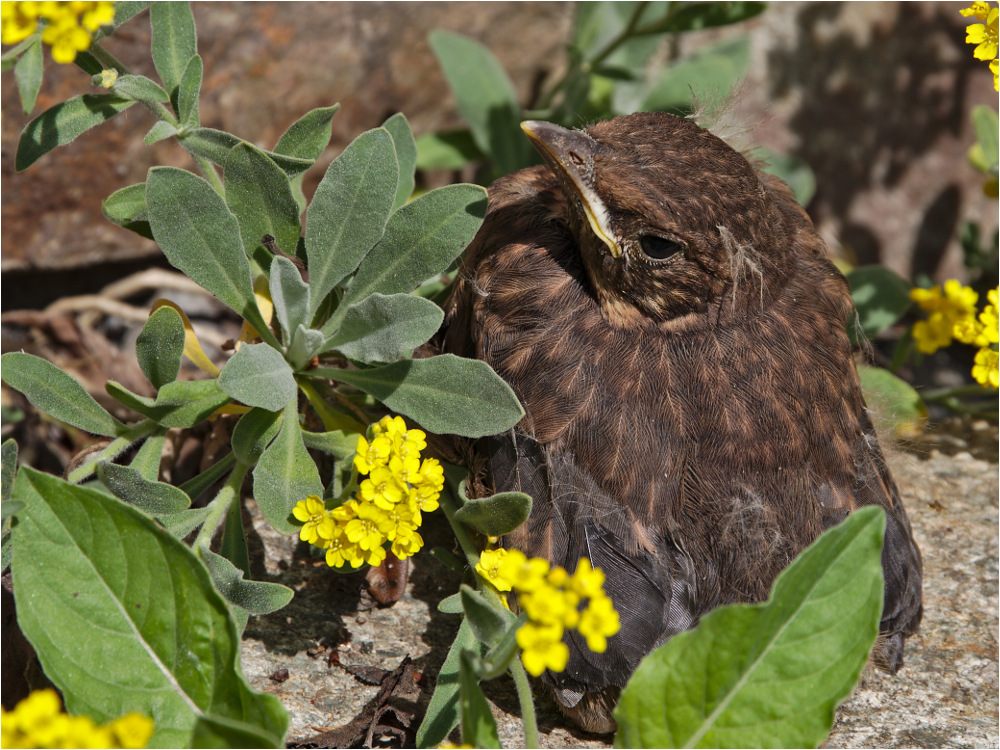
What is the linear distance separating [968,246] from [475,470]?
8.05ft

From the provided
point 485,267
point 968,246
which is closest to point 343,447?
point 485,267

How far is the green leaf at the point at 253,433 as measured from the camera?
6.64ft

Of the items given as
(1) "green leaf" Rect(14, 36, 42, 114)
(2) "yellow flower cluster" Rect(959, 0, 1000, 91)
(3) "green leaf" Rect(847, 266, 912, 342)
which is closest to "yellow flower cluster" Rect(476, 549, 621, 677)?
(1) "green leaf" Rect(14, 36, 42, 114)

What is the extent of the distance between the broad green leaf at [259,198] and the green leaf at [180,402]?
35cm

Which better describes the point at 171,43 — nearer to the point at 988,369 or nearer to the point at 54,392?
the point at 54,392

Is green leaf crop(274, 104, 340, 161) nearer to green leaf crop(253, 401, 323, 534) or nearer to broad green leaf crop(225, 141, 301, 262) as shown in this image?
broad green leaf crop(225, 141, 301, 262)

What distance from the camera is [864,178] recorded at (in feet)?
13.8

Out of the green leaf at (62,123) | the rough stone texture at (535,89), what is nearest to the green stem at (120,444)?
the green leaf at (62,123)

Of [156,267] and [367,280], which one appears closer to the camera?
[367,280]

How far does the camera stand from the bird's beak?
6.92 ft

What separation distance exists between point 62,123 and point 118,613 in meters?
1.06

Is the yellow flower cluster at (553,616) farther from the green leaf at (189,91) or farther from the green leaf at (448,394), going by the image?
the green leaf at (189,91)

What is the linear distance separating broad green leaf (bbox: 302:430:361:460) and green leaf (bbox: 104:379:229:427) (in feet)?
0.70

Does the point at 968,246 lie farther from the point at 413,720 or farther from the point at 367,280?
the point at 413,720
